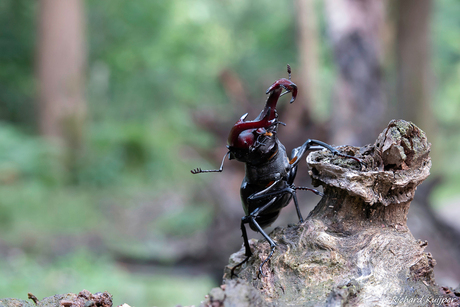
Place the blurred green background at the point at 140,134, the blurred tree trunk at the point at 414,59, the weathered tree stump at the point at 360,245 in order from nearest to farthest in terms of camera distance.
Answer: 1. the weathered tree stump at the point at 360,245
2. the blurred green background at the point at 140,134
3. the blurred tree trunk at the point at 414,59

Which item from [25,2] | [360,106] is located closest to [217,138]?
[360,106]

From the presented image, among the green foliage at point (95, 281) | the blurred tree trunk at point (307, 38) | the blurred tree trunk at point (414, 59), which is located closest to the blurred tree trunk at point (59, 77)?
the green foliage at point (95, 281)

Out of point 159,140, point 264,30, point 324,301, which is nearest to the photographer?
point 324,301

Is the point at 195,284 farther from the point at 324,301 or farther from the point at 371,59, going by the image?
the point at 324,301

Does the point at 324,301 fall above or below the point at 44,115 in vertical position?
below

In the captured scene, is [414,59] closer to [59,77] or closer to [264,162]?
[264,162]

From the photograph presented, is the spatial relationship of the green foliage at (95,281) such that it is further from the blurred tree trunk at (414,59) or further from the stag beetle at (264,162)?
the blurred tree trunk at (414,59)

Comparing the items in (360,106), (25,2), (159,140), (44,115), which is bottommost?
(360,106)

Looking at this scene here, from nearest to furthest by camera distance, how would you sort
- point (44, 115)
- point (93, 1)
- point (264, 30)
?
point (44, 115) < point (93, 1) < point (264, 30)
